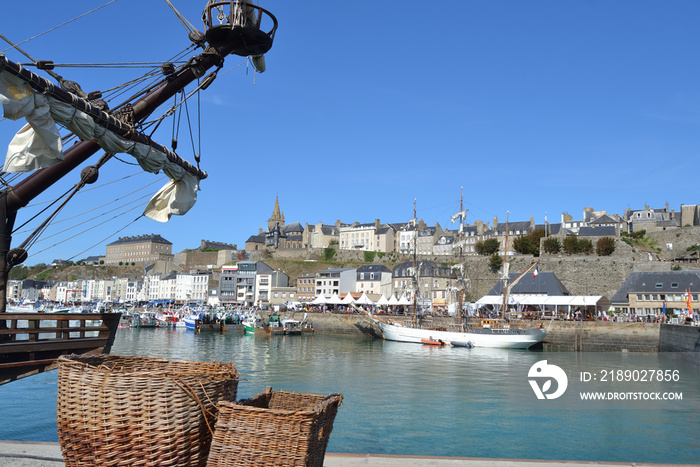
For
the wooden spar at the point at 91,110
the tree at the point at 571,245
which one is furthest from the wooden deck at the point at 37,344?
Answer: the tree at the point at 571,245

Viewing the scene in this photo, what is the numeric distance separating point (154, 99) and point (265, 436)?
356 inches

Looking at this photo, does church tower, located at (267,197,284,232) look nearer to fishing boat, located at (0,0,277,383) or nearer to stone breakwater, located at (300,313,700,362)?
stone breakwater, located at (300,313,700,362)

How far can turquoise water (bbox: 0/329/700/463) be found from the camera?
41.3 ft

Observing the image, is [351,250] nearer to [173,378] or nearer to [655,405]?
[655,405]

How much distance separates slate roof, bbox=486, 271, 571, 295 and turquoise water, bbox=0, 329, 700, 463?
24715 millimetres

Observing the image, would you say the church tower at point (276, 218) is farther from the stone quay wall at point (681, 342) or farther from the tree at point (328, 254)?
the stone quay wall at point (681, 342)

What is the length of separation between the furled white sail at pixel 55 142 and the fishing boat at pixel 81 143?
0.5 inches

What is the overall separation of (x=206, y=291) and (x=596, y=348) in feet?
254

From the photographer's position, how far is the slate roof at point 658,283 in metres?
48.3

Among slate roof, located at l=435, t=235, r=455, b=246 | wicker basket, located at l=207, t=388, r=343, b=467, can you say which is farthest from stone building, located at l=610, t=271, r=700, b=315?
wicker basket, located at l=207, t=388, r=343, b=467

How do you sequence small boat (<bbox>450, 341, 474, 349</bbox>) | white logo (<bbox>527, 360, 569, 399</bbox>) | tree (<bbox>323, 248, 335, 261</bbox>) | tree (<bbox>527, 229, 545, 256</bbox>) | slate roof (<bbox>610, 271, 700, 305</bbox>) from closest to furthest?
white logo (<bbox>527, 360, 569, 399</bbox>) → small boat (<bbox>450, 341, 474, 349</bbox>) → slate roof (<bbox>610, 271, 700, 305</bbox>) → tree (<bbox>527, 229, 545, 256</bbox>) → tree (<bbox>323, 248, 335, 261</bbox>)

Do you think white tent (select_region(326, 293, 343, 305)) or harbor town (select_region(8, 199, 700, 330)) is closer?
harbor town (select_region(8, 199, 700, 330))

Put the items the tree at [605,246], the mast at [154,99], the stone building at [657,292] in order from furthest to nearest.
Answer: the tree at [605,246]
the stone building at [657,292]
the mast at [154,99]

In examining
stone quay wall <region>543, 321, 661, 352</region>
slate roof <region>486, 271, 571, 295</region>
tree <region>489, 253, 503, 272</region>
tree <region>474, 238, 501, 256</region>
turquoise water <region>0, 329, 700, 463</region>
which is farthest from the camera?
tree <region>474, 238, 501, 256</region>
